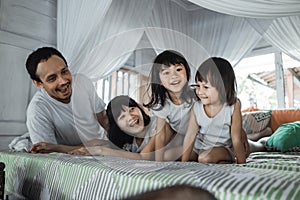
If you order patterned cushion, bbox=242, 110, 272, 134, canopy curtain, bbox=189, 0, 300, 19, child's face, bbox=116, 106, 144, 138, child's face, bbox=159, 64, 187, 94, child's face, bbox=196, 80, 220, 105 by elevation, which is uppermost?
canopy curtain, bbox=189, 0, 300, 19

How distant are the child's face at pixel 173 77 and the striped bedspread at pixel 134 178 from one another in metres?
0.26

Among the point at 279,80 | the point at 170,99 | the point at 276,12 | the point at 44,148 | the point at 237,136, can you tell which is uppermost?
the point at 276,12

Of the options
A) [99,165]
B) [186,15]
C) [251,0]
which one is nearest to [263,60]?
[186,15]

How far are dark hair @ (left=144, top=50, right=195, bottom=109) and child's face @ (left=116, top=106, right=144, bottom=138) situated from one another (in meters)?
0.07

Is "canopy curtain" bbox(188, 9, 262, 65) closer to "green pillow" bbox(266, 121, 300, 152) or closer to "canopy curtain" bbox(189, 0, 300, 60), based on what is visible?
"canopy curtain" bbox(189, 0, 300, 60)

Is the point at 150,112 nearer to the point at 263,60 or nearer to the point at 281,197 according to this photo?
the point at 281,197

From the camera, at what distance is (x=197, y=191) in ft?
1.50

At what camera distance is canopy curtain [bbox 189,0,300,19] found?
1.21m

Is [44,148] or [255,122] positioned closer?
[44,148]

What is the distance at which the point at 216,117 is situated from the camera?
2.90 ft

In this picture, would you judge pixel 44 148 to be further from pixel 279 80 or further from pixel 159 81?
pixel 279 80

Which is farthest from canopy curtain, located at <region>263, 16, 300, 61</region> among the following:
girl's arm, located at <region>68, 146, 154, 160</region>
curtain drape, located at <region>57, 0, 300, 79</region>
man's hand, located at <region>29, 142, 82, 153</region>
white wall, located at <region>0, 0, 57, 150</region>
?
white wall, located at <region>0, 0, 57, 150</region>

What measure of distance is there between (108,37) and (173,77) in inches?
53.4

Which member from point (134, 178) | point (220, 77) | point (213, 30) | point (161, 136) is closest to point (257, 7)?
point (220, 77)
